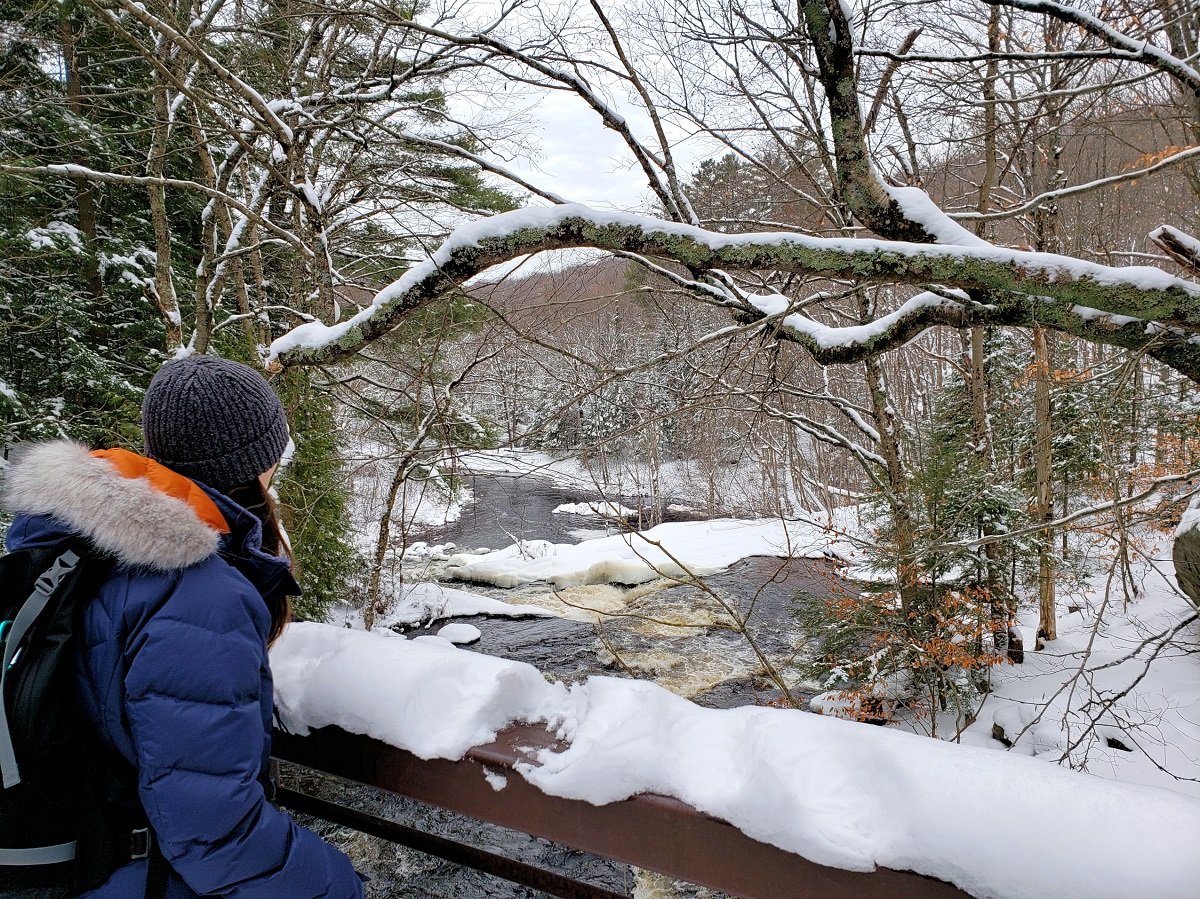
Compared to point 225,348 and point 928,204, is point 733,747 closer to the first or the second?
point 928,204

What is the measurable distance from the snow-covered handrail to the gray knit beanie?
148 cm

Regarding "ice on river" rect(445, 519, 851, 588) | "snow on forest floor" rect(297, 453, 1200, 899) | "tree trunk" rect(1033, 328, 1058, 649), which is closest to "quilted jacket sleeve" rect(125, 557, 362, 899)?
"snow on forest floor" rect(297, 453, 1200, 899)

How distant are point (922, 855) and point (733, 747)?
0.95ft

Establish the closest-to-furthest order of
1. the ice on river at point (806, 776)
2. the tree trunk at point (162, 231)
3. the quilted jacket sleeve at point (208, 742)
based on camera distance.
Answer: the ice on river at point (806, 776), the quilted jacket sleeve at point (208, 742), the tree trunk at point (162, 231)

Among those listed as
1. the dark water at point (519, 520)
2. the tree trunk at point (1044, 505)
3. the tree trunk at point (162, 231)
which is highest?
the tree trunk at point (162, 231)

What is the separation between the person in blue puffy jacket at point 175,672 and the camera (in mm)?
909

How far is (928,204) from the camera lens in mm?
2631

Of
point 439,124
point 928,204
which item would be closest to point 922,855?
point 928,204

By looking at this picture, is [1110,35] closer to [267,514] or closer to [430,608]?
[267,514]

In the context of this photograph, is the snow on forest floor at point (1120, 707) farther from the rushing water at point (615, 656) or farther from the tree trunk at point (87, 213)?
the tree trunk at point (87, 213)

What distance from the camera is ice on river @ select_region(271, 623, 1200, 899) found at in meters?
0.76

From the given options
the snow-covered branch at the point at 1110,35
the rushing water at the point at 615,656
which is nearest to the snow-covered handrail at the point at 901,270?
the snow-covered branch at the point at 1110,35

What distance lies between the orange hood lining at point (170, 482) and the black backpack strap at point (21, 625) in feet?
0.57

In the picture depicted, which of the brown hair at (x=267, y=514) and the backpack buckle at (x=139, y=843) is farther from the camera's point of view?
the brown hair at (x=267, y=514)
